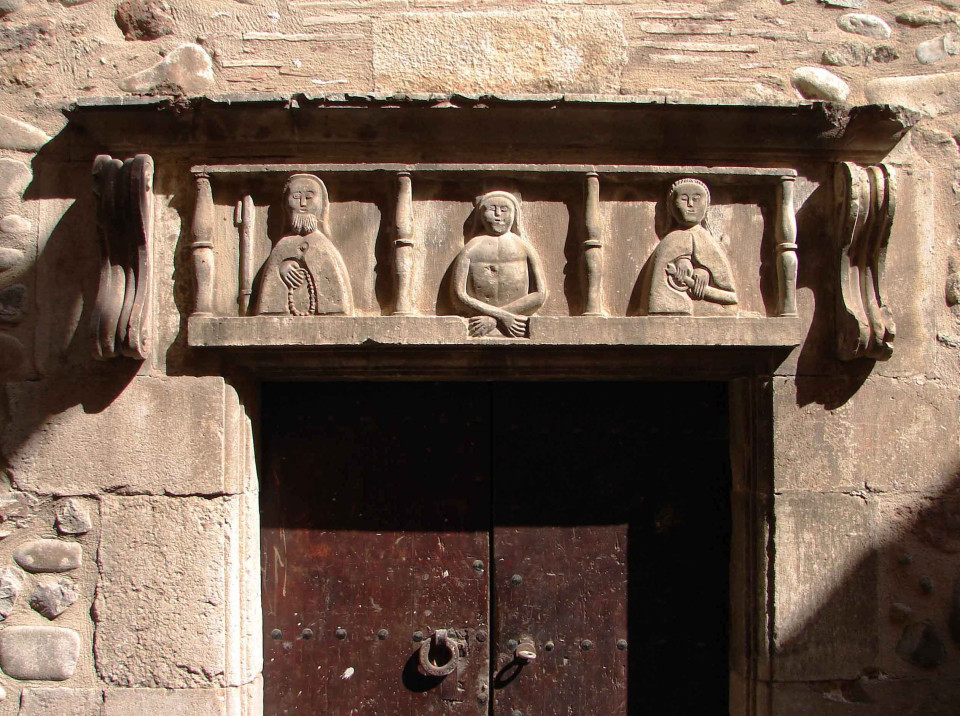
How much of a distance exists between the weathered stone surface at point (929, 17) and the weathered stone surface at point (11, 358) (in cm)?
322

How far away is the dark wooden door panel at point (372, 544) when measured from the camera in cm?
236

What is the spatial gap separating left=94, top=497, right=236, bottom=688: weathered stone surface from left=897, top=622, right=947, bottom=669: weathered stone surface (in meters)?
2.21

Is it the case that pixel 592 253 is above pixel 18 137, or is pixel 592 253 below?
below

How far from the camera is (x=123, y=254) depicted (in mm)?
2188

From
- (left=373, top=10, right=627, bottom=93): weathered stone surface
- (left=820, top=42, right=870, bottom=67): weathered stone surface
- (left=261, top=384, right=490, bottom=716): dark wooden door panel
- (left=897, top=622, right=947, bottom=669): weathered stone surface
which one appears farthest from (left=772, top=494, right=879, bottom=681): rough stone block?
(left=373, top=10, right=627, bottom=93): weathered stone surface

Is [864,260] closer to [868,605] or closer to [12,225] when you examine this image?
[868,605]

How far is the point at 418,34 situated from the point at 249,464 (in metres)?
1.60

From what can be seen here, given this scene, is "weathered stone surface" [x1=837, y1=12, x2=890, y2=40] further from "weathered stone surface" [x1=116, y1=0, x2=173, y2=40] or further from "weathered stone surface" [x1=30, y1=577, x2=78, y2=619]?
"weathered stone surface" [x1=30, y1=577, x2=78, y2=619]

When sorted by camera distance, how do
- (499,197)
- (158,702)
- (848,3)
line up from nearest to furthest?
(158,702), (499,197), (848,3)

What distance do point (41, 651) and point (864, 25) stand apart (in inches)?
136

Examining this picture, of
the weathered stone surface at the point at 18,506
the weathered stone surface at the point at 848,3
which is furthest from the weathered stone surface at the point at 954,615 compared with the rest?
the weathered stone surface at the point at 18,506

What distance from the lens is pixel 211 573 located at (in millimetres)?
2143

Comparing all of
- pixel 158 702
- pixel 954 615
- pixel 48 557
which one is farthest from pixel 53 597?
pixel 954 615

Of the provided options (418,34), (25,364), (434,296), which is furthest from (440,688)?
(418,34)
